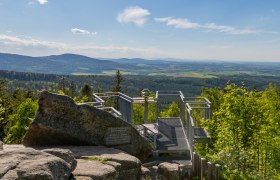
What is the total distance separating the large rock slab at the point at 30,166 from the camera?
17.1 ft

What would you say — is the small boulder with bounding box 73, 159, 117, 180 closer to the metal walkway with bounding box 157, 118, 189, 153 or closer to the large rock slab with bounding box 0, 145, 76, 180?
the large rock slab with bounding box 0, 145, 76, 180

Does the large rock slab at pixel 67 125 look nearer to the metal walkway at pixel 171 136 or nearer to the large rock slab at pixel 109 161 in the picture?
the large rock slab at pixel 109 161

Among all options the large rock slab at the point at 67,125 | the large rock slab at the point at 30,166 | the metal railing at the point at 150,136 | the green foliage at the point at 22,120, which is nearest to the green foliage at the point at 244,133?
the metal railing at the point at 150,136

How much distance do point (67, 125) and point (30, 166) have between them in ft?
14.9

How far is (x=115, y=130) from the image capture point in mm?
10680

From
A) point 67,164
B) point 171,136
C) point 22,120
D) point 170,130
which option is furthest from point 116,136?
point 22,120

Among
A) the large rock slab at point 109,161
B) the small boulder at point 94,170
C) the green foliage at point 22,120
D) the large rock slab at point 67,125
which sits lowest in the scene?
the green foliage at point 22,120

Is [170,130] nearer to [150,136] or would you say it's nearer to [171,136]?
[171,136]

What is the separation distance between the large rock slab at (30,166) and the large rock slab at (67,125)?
3688 millimetres

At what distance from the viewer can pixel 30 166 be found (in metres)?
5.49

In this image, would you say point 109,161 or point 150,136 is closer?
point 109,161

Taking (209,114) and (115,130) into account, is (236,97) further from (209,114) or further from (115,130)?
(115,130)

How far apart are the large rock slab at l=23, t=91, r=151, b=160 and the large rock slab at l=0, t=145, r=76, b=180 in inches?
145

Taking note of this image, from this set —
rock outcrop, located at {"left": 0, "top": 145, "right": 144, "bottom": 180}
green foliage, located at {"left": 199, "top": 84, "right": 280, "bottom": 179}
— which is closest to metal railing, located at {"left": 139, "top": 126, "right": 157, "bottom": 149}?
green foliage, located at {"left": 199, "top": 84, "right": 280, "bottom": 179}
